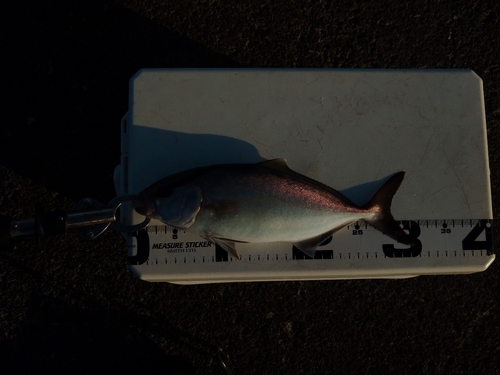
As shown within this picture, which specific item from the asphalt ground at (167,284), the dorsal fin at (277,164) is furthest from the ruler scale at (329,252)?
the asphalt ground at (167,284)

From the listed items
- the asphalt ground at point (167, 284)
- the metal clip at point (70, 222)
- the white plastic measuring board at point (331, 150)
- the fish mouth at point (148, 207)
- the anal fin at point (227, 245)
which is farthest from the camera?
the asphalt ground at point (167, 284)

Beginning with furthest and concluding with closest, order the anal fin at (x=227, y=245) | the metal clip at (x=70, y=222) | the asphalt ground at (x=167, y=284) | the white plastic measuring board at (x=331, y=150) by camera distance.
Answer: the asphalt ground at (x=167, y=284)
the white plastic measuring board at (x=331, y=150)
the anal fin at (x=227, y=245)
the metal clip at (x=70, y=222)

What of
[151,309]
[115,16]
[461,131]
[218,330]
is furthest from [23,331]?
[461,131]

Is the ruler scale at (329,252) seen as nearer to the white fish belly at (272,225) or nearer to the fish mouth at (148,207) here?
the white fish belly at (272,225)

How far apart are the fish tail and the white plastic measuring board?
0.06 m

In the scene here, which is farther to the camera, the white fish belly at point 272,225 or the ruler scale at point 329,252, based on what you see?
the ruler scale at point 329,252

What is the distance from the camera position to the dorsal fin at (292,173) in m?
1.85

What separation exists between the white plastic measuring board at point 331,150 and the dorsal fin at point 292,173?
81 mm

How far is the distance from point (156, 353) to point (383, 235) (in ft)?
5.55

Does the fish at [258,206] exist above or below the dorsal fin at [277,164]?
below

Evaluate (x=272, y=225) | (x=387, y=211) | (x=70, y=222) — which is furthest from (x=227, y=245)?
(x=387, y=211)

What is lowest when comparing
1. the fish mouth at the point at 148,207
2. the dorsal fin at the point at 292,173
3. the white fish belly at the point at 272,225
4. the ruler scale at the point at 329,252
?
the ruler scale at the point at 329,252

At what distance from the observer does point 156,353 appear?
2457 millimetres

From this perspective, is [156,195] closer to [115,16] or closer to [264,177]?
[264,177]
